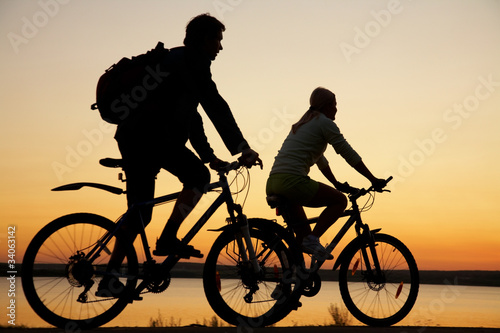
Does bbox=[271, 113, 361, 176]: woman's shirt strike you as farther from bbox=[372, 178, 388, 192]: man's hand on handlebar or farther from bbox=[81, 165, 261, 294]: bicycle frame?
bbox=[81, 165, 261, 294]: bicycle frame

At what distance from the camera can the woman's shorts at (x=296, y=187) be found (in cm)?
602

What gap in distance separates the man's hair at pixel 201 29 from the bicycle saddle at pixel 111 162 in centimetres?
115

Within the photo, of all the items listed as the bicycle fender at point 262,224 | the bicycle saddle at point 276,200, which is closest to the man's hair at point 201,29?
the bicycle fender at point 262,224

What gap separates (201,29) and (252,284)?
2267mm

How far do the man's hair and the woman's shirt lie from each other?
1.53m

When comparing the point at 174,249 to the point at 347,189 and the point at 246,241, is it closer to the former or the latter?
the point at 246,241

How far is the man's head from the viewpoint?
200 inches

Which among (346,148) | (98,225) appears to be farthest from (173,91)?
(346,148)

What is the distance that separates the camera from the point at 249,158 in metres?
5.13

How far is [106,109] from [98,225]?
959mm

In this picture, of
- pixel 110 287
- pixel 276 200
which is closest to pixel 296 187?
pixel 276 200

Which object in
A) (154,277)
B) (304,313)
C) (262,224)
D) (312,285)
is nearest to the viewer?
(154,277)

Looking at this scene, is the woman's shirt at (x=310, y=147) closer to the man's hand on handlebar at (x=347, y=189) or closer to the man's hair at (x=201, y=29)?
the man's hand on handlebar at (x=347, y=189)

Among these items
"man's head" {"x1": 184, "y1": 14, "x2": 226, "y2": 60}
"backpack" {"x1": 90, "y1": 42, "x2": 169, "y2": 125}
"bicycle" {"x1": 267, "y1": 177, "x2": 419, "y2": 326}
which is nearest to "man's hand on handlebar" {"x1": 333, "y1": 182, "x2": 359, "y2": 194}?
"bicycle" {"x1": 267, "y1": 177, "x2": 419, "y2": 326}
